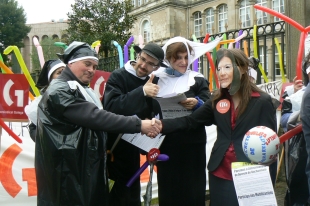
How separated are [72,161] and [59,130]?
226 millimetres

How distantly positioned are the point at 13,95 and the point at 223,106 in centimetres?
286

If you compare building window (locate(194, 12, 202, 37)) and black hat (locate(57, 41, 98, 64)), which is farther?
building window (locate(194, 12, 202, 37))

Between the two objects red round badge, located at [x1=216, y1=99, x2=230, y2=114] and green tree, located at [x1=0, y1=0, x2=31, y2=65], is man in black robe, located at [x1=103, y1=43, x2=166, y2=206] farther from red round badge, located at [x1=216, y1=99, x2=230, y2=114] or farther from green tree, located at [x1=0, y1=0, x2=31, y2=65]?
green tree, located at [x1=0, y1=0, x2=31, y2=65]

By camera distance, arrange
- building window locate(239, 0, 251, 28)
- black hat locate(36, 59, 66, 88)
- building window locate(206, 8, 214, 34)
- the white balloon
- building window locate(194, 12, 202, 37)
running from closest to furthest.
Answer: the white balloon → black hat locate(36, 59, 66, 88) → building window locate(239, 0, 251, 28) → building window locate(206, 8, 214, 34) → building window locate(194, 12, 202, 37)

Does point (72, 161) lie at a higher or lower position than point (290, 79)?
lower

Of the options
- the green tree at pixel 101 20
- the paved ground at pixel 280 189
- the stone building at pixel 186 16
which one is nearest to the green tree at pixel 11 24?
the stone building at pixel 186 16

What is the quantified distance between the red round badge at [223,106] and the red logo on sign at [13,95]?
2700mm

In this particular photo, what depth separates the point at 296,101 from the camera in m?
2.88

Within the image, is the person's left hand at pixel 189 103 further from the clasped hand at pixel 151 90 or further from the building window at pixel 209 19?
the building window at pixel 209 19

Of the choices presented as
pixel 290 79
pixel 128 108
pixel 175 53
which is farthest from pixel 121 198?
pixel 290 79

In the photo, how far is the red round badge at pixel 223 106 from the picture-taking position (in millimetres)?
2402

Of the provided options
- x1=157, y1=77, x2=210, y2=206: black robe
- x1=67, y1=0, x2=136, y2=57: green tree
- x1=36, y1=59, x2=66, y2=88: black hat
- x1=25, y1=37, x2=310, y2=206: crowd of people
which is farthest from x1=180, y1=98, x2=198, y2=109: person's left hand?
x1=67, y1=0, x2=136, y2=57: green tree

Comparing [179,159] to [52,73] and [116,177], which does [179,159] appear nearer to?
[116,177]

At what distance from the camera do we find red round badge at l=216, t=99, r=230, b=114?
Answer: 2.40 meters
